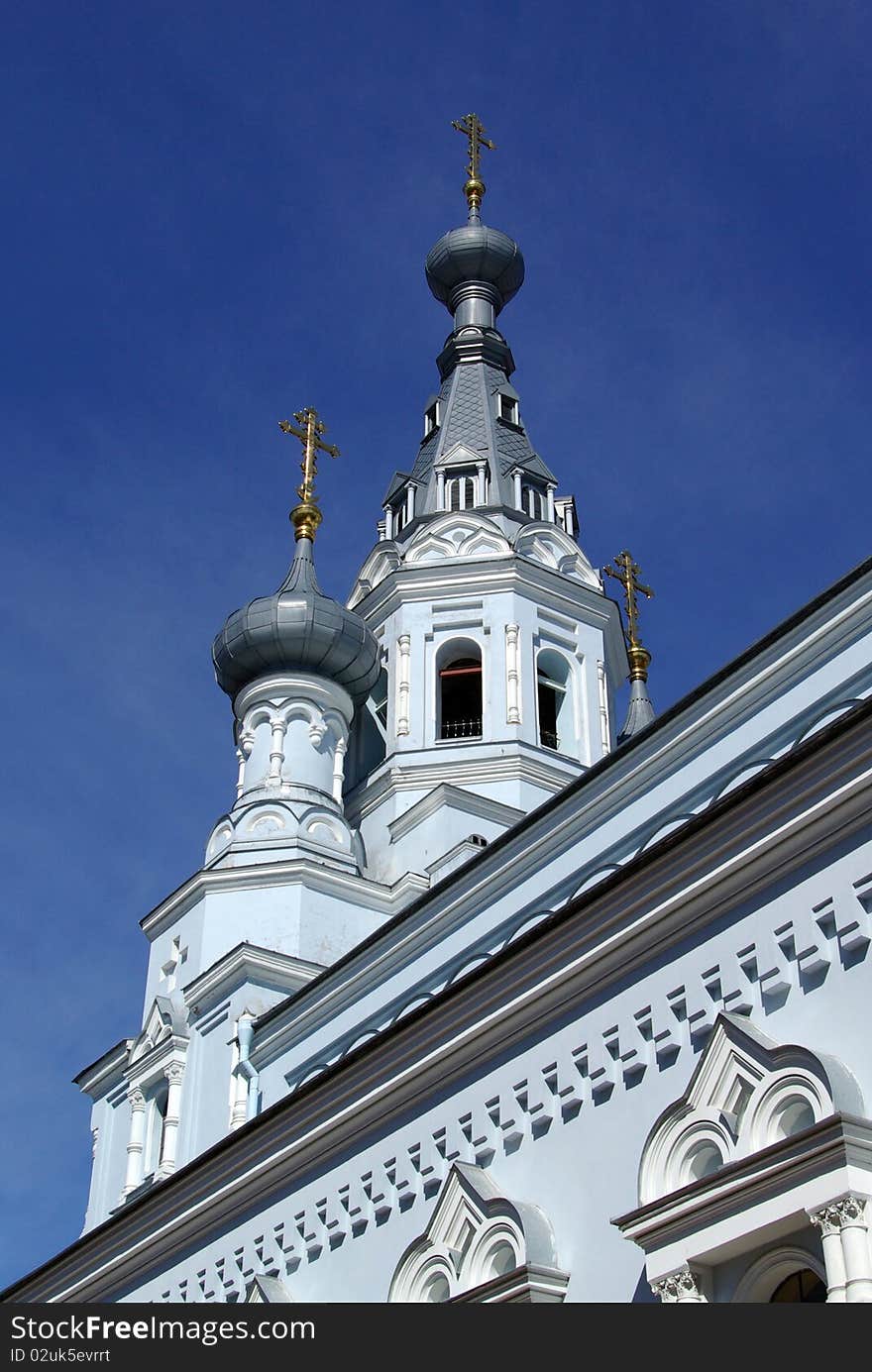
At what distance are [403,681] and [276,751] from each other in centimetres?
176

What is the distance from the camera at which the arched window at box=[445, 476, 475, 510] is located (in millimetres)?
21625

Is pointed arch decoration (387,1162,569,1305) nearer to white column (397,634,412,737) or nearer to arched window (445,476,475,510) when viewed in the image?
white column (397,634,412,737)

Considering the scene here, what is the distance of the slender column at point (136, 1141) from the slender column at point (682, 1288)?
8678mm

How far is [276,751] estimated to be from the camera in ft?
60.1

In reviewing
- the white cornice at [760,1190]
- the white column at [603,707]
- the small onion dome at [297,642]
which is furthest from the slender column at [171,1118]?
the white cornice at [760,1190]

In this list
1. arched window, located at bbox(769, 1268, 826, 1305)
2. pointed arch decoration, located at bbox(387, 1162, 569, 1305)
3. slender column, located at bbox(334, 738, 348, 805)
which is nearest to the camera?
arched window, located at bbox(769, 1268, 826, 1305)

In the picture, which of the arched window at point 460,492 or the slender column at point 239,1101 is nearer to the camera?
the slender column at point 239,1101

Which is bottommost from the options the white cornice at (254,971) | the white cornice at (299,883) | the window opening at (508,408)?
the white cornice at (254,971)

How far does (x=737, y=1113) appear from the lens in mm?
8008

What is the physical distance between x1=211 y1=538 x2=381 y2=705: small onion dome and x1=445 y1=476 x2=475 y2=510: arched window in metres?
3.03

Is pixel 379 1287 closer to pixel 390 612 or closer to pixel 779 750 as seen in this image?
pixel 779 750

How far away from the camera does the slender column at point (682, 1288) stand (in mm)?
7836

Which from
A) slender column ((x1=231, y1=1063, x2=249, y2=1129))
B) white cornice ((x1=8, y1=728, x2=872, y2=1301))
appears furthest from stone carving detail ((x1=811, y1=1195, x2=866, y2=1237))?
slender column ((x1=231, y1=1063, x2=249, y2=1129))

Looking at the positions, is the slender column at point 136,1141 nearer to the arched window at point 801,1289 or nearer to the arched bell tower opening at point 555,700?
the arched bell tower opening at point 555,700
